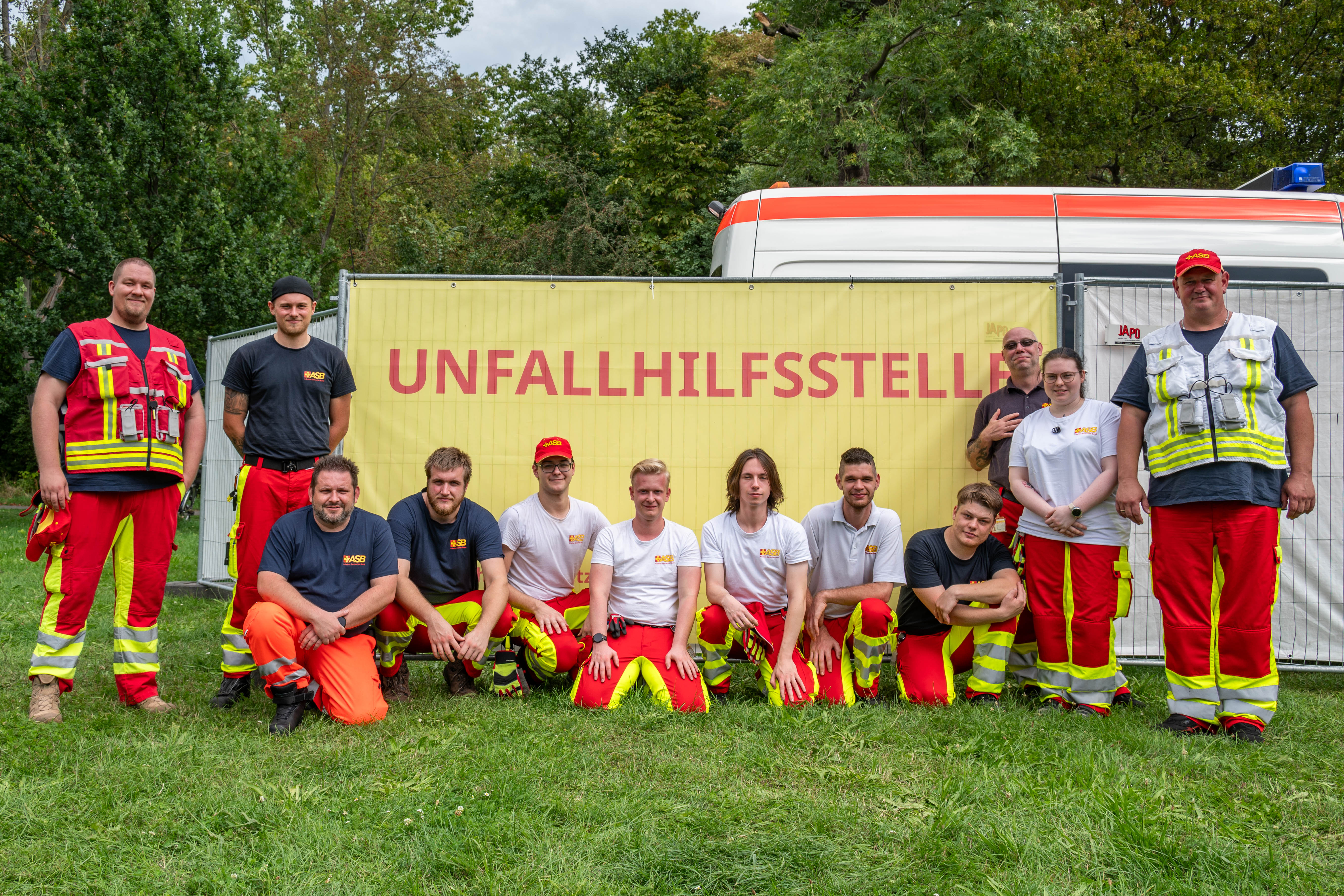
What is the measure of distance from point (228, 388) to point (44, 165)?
12.5 m

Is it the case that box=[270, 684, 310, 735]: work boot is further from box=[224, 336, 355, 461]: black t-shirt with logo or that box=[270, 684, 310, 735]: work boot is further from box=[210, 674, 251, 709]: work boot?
box=[224, 336, 355, 461]: black t-shirt with logo

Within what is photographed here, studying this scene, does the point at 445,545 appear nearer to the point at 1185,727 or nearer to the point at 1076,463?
the point at 1076,463

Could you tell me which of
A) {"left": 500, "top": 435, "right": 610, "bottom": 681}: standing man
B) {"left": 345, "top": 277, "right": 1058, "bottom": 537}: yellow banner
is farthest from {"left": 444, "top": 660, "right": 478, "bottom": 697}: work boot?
{"left": 345, "top": 277, "right": 1058, "bottom": 537}: yellow banner

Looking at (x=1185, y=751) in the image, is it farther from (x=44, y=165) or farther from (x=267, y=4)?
(x=267, y=4)

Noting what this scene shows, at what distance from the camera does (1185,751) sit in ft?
12.0

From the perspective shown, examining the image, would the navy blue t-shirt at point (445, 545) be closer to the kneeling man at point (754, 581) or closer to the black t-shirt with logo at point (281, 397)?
the black t-shirt with logo at point (281, 397)

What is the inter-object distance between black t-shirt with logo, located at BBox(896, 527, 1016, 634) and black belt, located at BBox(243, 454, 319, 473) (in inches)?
119

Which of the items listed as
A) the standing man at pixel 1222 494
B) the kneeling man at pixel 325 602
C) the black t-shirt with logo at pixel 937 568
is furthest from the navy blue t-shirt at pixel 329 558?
the standing man at pixel 1222 494

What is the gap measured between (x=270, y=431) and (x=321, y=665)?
1262 millimetres

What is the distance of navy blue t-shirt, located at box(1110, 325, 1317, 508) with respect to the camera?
400cm


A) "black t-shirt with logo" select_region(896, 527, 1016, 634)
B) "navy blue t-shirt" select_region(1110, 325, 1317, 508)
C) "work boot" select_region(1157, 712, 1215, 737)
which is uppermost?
"navy blue t-shirt" select_region(1110, 325, 1317, 508)

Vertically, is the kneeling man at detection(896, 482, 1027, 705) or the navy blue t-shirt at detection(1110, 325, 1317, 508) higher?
the navy blue t-shirt at detection(1110, 325, 1317, 508)

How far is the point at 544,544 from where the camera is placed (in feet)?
16.1

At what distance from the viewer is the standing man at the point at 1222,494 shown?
4020mm
